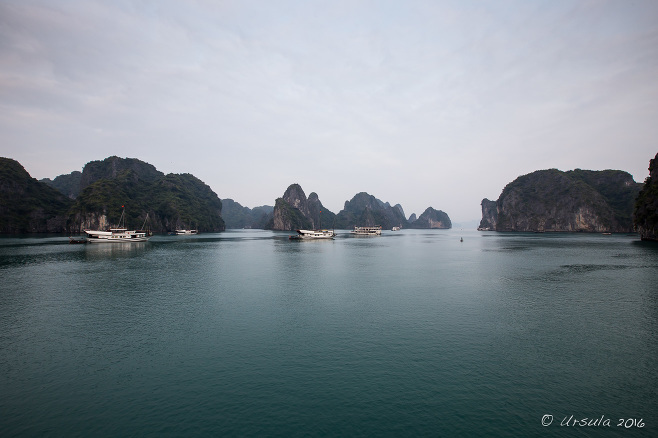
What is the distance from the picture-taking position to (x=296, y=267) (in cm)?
7806

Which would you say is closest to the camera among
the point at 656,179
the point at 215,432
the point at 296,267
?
the point at 215,432

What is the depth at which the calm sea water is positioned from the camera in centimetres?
1692

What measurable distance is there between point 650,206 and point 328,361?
166575 millimetres

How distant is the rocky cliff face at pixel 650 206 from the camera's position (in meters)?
123

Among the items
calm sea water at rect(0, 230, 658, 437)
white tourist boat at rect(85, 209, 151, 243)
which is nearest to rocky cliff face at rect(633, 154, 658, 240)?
calm sea water at rect(0, 230, 658, 437)

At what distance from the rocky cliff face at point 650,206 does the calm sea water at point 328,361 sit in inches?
4269

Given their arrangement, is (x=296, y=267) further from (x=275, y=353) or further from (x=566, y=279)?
(x=566, y=279)

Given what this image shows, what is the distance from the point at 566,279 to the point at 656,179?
397ft

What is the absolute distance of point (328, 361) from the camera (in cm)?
2433

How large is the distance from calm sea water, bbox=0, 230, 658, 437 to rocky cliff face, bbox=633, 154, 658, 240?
356 feet

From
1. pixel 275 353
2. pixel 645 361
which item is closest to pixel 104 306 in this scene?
pixel 275 353

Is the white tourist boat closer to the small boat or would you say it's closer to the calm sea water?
the small boat

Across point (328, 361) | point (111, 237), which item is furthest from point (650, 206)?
point (111, 237)

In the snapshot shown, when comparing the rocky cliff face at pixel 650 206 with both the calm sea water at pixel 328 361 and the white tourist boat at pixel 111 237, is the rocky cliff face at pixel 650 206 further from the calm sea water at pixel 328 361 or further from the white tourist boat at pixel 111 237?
the white tourist boat at pixel 111 237
